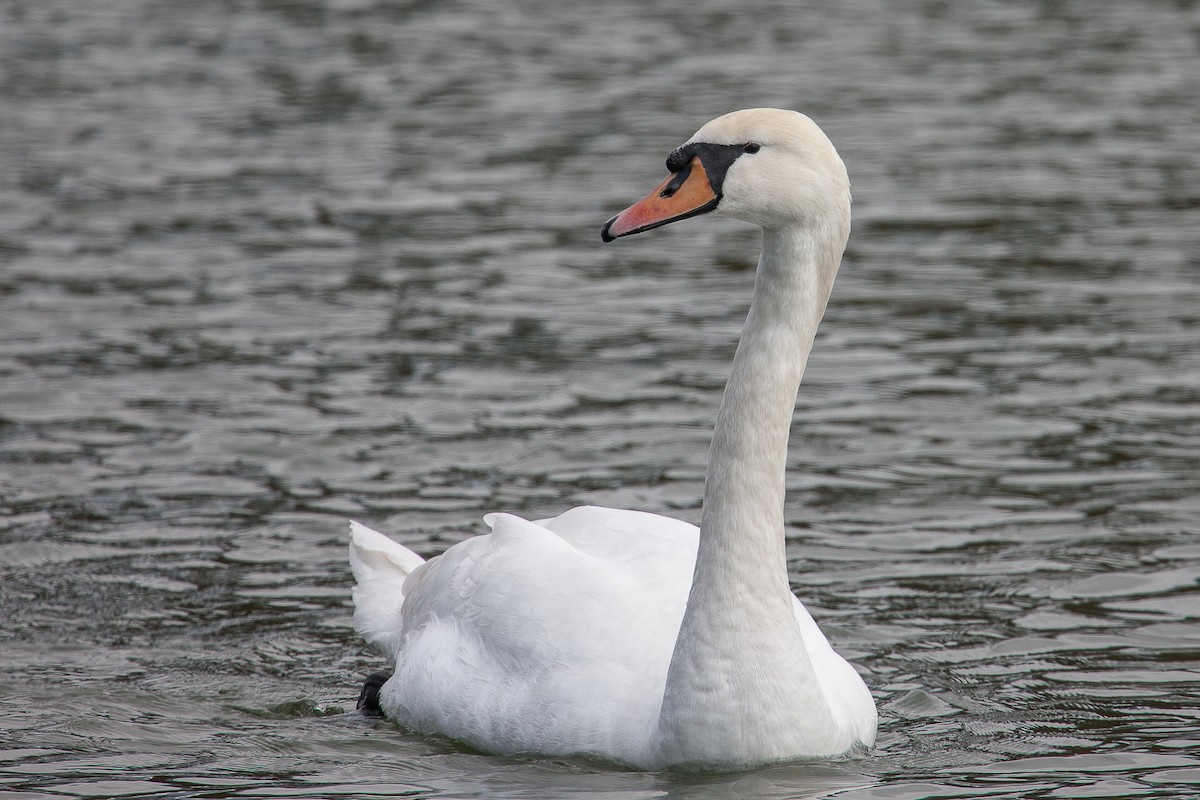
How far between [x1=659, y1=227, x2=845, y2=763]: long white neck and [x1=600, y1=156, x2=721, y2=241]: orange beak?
27cm

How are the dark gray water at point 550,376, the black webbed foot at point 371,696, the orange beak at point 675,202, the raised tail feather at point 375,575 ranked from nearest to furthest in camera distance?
the orange beak at point 675,202, the dark gray water at point 550,376, the black webbed foot at point 371,696, the raised tail feather at point 375,575

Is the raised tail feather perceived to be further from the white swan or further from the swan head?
the swan head

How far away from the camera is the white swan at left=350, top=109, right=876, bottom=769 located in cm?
534

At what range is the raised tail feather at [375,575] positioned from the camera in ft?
23.5

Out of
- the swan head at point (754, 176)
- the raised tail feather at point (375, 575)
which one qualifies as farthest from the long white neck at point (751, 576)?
the raised tail feather at point (375, 575)

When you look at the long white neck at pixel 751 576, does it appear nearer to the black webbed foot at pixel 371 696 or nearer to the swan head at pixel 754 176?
the swan head at pixel 754 176

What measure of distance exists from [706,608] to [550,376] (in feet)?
17.1

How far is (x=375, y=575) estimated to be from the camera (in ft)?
24.0

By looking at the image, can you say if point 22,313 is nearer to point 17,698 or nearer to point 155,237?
point 155,237

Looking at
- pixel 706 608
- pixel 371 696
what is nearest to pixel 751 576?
pixel 706 608

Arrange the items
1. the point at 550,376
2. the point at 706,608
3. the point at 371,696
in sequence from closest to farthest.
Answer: the point at 706,608
the point at 371,696
the point at 550,376

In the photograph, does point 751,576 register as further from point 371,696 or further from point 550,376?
point 550,376

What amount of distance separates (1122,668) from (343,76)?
42.9 ft

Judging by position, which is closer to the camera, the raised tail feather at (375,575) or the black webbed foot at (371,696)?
the black webbed foot at (371,696)
